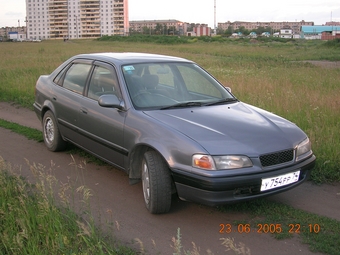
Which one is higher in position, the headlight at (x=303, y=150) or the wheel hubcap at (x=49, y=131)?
the headlight at (x=303, y=150)

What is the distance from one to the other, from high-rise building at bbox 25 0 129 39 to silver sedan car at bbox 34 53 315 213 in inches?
5311

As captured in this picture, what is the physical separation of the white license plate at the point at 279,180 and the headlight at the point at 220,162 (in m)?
0.24

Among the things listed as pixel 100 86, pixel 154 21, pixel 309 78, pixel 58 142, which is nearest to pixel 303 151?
pixel 100 86

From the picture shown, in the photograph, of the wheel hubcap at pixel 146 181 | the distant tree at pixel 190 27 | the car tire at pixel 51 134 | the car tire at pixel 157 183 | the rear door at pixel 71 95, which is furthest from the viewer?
the distant tree at pixel 190 27

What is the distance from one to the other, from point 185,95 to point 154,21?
7566 inches

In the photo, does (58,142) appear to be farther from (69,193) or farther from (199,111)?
(199,111)

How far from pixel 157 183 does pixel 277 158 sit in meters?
1.16

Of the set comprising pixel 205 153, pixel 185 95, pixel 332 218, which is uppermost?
pixel 185 95

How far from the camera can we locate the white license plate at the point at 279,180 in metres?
3.88

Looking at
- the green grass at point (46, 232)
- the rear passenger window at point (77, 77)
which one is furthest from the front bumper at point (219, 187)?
the rear passenger window at point (77, 77)

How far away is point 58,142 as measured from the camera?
6.38 metres

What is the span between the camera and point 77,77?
5.99 m

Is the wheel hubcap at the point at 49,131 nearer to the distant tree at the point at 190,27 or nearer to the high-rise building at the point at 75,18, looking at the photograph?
the high-rise building at the point at 75,18

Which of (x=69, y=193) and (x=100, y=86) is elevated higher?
(x=100, y=86)
